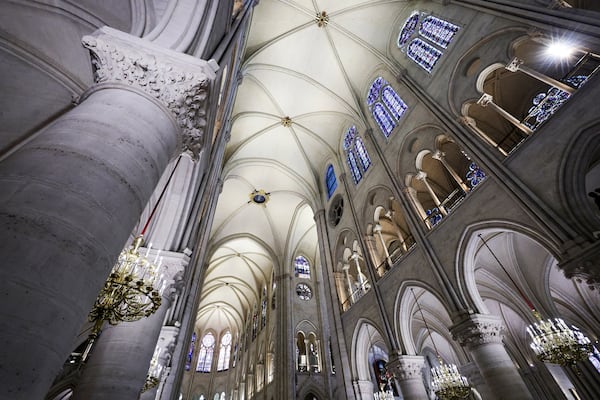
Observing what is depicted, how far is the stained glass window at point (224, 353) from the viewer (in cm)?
2880

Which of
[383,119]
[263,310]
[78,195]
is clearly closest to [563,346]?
[78,195]

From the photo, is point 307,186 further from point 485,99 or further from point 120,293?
point 120,293

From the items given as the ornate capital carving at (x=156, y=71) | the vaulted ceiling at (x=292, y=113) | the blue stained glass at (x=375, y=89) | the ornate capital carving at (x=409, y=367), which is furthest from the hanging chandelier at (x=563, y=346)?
the blue stained glass at (x=375, y=89)

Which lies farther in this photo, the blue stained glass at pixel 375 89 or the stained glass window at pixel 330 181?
the stained glass window at pixel 330 181

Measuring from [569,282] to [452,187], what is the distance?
18.5ft

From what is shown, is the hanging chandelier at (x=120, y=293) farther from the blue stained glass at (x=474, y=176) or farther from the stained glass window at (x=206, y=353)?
the stained glass window at (x=206, y=353)

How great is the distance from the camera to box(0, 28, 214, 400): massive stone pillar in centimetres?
123

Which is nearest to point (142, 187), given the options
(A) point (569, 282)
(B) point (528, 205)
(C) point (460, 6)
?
(B) point (528, 205)

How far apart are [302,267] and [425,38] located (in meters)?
15.9

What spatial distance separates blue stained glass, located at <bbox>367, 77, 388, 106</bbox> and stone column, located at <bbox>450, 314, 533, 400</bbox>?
976cm

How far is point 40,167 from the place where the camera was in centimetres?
166

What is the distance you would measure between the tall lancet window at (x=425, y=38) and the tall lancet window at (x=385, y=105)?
147 cm

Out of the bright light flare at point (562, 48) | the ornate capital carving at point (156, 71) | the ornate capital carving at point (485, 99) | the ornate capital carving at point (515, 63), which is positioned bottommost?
the ornate capital carving at point (156, 71)

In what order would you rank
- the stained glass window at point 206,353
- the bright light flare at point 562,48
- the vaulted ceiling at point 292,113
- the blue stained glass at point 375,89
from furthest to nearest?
the stained glass window at point 206,353
the blue stained glass at point 375,89
the vaulted ceiling at point 292,113
the bright light flare at point 562,48
